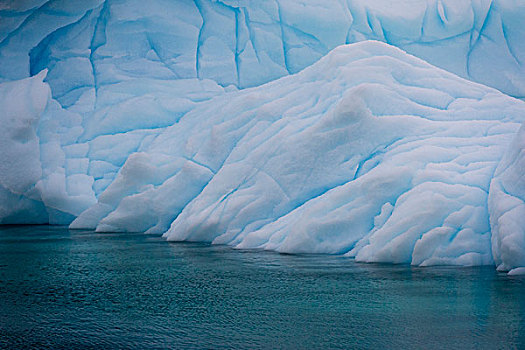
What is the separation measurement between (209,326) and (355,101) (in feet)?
20.4

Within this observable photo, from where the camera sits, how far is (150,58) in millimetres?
17938

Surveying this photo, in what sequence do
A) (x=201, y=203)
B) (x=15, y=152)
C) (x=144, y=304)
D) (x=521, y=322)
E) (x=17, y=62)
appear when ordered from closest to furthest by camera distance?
1. (x=521, y=322)
2. (x=144, y=304)
3. (x=201, y=203)
4. (x=15, y=152)
5. (x=17, y=62)

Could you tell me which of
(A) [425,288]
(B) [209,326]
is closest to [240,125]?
(A) [425,288]

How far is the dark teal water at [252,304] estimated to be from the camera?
416cm

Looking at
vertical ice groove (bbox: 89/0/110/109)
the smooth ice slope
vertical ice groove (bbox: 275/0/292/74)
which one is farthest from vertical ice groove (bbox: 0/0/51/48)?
the smooth ice slope

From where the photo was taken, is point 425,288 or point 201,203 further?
point 201,203

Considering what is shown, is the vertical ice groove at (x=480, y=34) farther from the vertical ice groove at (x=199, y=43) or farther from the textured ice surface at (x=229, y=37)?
the vertical ice groove at (x=199, y=43)

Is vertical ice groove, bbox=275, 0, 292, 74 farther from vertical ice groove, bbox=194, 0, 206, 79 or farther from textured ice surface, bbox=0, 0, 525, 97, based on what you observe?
vertical ice groove, bbox=194, 0, 206, 79

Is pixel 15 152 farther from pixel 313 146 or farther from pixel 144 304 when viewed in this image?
pixel 144 304

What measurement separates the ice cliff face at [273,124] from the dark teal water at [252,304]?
88 centimetres

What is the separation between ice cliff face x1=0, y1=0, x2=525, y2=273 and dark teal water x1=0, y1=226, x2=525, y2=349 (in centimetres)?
88

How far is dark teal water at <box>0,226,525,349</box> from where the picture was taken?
416 cm

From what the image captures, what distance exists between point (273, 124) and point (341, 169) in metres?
2.18

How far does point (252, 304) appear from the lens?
5.32 meters
